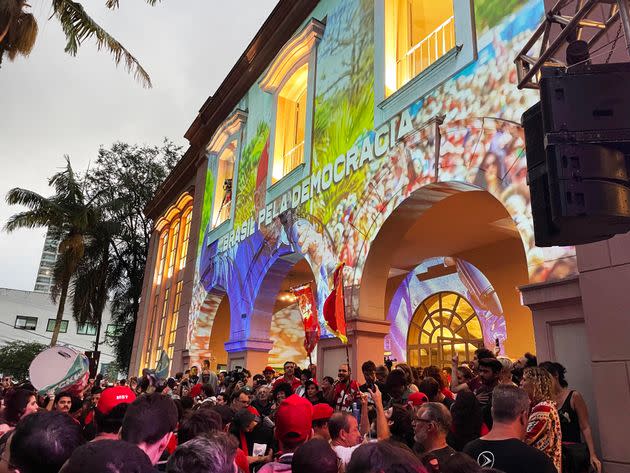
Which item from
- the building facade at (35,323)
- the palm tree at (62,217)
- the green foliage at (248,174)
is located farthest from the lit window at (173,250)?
the building facade at (35,323)

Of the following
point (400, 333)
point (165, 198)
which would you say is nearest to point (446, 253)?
point (400, 333)

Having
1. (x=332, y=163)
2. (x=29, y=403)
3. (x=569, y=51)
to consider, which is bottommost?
(x=29, y=403)

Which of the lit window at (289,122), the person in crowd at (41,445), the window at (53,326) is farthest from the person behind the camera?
the window at (53,326)

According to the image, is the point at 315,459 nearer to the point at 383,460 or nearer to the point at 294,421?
the point at 383,460

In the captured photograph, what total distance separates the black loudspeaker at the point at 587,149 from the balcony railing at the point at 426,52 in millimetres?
4924

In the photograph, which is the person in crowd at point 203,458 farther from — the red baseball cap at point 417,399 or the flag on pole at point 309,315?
the flag on pole at point 309,315

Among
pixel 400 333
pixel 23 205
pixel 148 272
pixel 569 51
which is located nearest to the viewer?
pixel 569 51

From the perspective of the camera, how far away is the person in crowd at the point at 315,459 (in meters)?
2.24

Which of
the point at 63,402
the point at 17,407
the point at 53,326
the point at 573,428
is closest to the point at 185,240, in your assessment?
the point at 63,402

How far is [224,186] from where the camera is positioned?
17.4 meters

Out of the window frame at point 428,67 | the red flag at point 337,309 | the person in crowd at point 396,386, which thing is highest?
the window frame at point 428,67

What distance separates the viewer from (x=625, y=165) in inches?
142

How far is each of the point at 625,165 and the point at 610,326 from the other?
6.30 ft

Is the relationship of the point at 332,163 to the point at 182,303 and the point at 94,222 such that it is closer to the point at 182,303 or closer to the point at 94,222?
the point at 182,303
